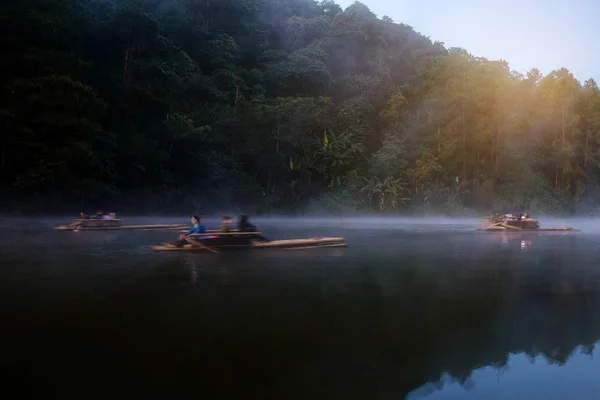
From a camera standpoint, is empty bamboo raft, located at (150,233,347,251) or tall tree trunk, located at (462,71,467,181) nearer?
empty bamboo raft, located at (150,233,347,251)

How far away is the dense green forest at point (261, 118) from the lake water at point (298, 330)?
15.5 m

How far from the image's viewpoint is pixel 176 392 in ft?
12.4

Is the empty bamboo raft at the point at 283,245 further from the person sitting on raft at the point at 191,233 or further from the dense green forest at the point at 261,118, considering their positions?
the dense green forest at the point at 261,118

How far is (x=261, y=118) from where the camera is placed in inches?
1227

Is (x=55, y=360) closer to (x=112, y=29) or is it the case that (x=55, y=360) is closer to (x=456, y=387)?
(x=456, y=387)

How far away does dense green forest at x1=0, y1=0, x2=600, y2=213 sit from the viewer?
24.0 metres

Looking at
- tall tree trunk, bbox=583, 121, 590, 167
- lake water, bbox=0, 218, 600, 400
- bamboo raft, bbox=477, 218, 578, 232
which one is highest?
tall tree trunk, bbox=583, 121, 590, 167

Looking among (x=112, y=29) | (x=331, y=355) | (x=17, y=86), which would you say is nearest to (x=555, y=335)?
(x=331, y=355)

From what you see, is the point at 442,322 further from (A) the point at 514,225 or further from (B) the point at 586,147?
(B) the point at 586,147

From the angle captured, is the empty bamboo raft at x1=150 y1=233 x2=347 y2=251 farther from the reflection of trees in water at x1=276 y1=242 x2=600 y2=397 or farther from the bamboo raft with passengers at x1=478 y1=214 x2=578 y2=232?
the bamboo raft with passengers at x1=478 y1=214 x2=578 y2=232

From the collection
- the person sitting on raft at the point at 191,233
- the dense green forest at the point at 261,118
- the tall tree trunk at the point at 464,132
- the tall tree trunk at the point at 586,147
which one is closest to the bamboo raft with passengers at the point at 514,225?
the dense green forest at the point at 261,118

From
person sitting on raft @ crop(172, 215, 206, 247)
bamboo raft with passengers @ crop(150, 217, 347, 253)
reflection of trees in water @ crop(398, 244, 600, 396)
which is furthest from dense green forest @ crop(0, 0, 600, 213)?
reflection of trees in water @ crop(398, 244, 600, 396)

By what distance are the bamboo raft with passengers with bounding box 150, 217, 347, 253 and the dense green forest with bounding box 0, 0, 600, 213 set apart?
13779 millimetres

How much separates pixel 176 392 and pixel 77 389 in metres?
0.70
